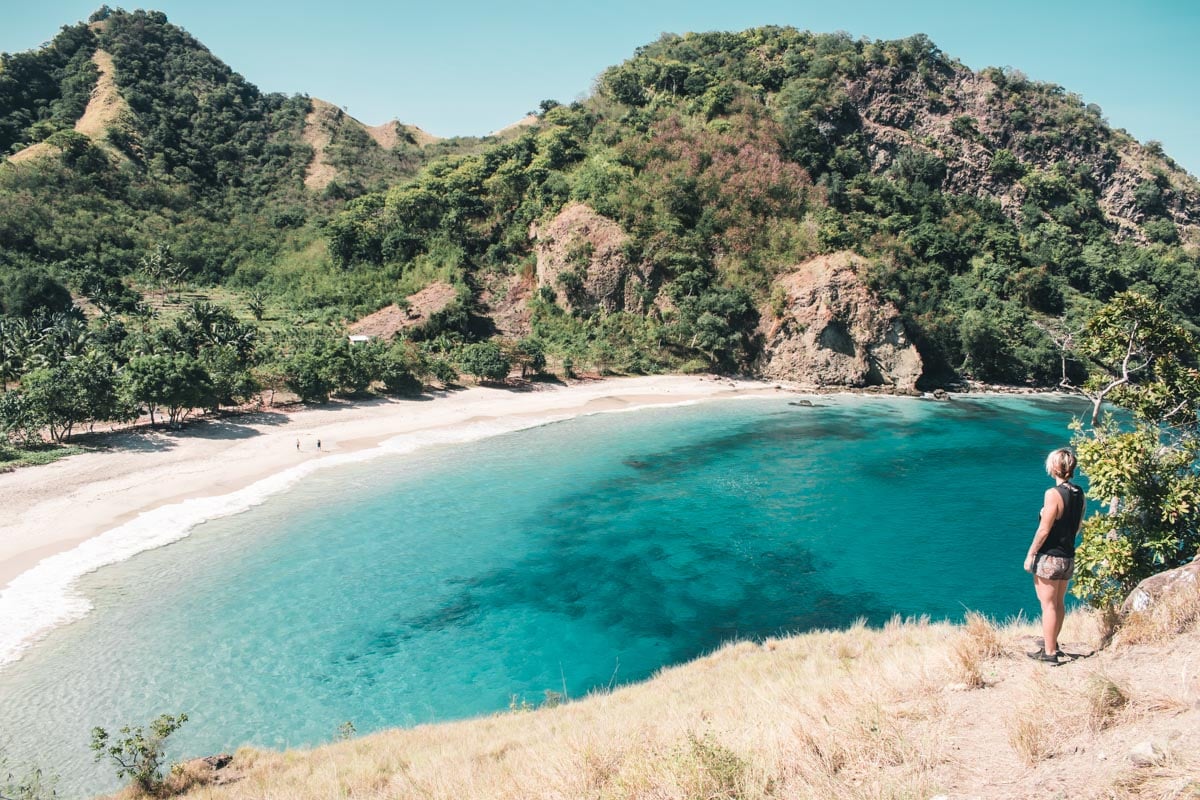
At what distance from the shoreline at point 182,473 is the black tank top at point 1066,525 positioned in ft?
86.4

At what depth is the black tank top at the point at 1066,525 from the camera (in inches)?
320

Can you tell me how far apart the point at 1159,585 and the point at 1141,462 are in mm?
2255

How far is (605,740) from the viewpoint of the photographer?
9.62 metres

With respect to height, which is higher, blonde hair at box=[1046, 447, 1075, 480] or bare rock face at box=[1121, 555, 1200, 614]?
blonde hair at box=[1046, 447, 1075, 480]

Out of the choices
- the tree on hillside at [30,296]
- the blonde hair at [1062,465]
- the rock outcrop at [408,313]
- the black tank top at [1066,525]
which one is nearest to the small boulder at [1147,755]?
the black tank top at [1066,525]

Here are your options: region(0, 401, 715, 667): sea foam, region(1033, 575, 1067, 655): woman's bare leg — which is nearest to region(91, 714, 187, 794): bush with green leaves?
region(0, 401, 715, 667): sea foam

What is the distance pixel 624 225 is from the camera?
69.9 metres

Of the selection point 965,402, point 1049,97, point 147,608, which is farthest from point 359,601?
point 1049,97

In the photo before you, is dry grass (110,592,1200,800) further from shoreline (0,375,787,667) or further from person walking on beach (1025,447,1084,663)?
shoreline (0,375,787,667)

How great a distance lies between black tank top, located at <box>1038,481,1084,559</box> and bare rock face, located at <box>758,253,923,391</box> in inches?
2221

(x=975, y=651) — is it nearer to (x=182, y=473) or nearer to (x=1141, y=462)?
(x=1141, y=462)

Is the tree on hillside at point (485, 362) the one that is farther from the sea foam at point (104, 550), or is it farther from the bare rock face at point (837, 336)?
the bare rock face at point (837, 336)

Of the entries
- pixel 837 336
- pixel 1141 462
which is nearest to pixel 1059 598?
pixel 1141 462

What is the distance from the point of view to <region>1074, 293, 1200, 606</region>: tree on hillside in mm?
10297
